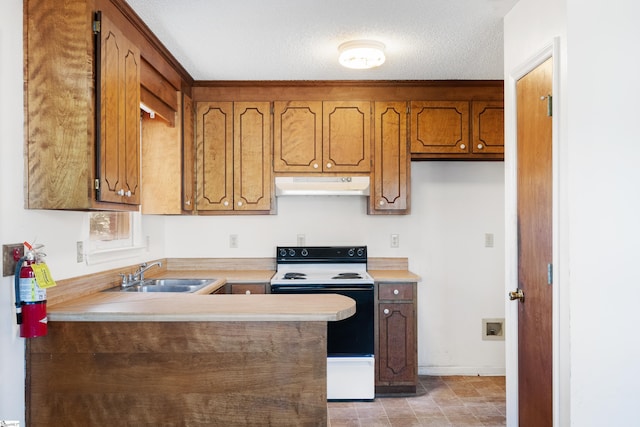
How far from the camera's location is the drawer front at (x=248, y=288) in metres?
3.33

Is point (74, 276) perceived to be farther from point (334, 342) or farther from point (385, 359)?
point (385, 359)

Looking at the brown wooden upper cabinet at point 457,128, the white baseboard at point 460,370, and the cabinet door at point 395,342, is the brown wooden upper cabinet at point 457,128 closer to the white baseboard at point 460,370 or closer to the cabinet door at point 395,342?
the cabinet door at point 395,342

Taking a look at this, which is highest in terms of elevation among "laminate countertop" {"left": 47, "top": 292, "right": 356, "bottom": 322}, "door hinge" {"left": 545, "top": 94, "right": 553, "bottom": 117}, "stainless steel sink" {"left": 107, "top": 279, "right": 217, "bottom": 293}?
"door hinge" {"left": 545, "top": 94, "right": 553, "bottom": 117}

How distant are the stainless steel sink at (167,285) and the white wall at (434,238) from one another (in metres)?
0.59

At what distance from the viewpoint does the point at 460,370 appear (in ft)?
12.6

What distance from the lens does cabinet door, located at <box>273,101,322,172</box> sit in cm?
356

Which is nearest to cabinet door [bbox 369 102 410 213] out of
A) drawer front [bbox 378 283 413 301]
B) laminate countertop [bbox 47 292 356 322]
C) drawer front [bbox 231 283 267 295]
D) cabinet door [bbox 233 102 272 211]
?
drawer front [bbox 378 283 413 301]

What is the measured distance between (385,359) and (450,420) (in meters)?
0.60

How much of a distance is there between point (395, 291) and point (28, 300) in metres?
2.31

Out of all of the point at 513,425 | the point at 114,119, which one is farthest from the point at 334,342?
the point at 114,119

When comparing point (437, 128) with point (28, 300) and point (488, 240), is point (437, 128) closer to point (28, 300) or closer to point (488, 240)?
point (488, 240)

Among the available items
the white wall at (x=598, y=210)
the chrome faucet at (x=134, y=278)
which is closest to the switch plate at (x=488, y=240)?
the white wall at (x=598, y=210)

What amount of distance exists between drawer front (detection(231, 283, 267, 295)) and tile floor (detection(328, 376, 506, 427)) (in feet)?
3.11

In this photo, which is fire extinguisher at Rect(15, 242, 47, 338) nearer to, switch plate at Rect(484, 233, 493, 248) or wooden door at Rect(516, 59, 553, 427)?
wooden door at Rect(516, 59, 553, 427)
